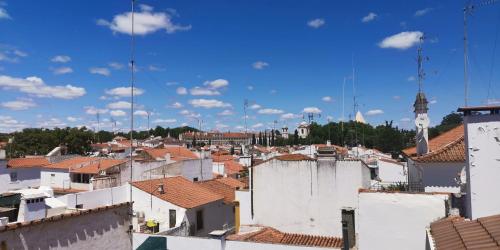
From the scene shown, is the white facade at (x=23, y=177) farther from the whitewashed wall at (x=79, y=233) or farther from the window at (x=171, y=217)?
the whitewashed wall at (x=79, y=233)

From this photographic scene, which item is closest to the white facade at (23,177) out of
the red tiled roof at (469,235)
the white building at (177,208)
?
the white building at (177,208)

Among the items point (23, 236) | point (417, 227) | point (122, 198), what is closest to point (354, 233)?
point (417, 227)

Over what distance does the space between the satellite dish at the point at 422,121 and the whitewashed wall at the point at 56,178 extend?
99.6 ft

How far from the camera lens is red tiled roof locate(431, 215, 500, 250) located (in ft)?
25.1

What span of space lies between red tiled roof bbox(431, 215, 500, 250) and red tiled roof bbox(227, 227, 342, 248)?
636 centimetres

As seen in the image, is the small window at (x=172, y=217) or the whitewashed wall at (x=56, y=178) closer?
the small window at (x=172, y=217)

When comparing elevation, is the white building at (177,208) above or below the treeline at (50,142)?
below

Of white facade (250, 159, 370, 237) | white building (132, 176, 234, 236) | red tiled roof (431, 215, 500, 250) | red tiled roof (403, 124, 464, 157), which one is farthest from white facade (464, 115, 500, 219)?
white building (132, 176, 234, 236)

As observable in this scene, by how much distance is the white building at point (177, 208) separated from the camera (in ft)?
68.0

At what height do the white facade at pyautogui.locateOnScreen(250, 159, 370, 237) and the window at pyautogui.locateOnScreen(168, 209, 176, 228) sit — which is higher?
the white facade at pyautogui.locateOnScreen(250, 159, 370, 237)

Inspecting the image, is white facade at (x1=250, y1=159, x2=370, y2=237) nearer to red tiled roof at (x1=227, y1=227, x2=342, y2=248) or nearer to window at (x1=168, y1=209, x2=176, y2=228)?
red tiled roof at (x1=227, y1=227, x2=342, y2=248)

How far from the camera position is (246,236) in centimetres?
1633

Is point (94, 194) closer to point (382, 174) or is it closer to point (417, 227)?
point (417, 227)

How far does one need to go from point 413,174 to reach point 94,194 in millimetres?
17347
